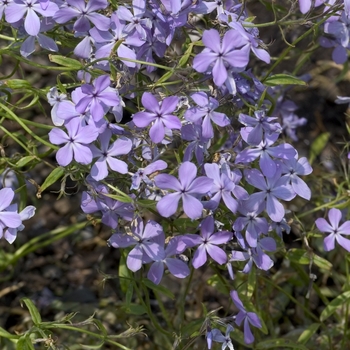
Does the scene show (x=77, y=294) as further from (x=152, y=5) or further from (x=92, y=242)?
(x=152, y=5)

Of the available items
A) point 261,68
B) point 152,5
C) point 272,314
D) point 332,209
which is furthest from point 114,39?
point 261,68

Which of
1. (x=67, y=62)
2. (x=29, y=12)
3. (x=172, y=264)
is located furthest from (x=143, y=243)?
(x=29, y=12)

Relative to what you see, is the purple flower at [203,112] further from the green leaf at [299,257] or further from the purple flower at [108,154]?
the green leaf at [299,257]

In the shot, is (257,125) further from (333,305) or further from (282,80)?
(333,305)

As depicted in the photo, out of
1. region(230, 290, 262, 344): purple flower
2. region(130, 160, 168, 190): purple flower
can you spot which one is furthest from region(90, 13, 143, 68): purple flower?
region(230, 290, 262, 344): purple flower

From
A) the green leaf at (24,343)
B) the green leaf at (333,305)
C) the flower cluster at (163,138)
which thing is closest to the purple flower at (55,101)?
the flower cluster at (163,138)

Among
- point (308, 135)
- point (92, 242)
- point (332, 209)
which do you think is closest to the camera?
point (332, 209)

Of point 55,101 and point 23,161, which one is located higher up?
point 55,101
